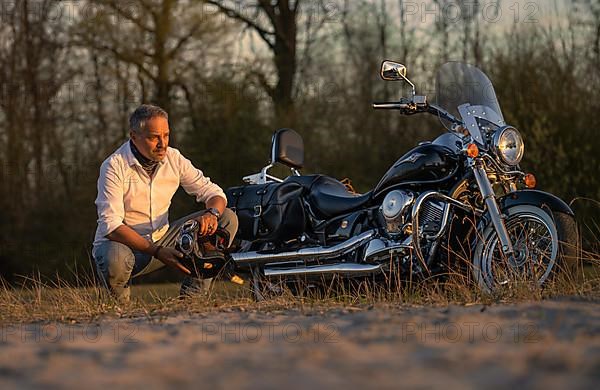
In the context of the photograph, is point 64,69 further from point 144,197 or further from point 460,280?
point 460,280

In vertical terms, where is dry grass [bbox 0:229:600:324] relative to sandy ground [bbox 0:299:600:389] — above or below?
below

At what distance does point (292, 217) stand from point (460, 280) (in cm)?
149

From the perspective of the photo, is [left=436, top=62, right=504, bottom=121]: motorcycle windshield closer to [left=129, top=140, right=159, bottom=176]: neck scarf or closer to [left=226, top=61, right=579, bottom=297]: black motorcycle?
[left=226, top=61, right=579, bottom=297]: black motorcycle

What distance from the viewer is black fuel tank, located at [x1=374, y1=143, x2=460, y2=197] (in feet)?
21.5

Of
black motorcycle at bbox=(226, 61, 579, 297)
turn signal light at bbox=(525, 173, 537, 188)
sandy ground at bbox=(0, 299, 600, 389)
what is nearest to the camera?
sandy ground at bbox=(0, 299, 600, 389)

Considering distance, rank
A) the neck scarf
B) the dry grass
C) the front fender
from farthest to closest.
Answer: the neck scarf
the front fender
the dry grass

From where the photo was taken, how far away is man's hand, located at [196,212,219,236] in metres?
6.60

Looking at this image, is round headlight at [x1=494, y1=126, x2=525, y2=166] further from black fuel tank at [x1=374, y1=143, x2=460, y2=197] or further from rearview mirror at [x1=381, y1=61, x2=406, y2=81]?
rearview mirror at [x1=381, y1=61, x2=406, y2=81]

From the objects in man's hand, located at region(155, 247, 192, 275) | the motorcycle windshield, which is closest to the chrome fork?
the motorcycle windshield

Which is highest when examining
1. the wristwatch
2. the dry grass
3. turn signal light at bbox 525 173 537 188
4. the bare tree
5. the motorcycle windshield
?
the bare tree

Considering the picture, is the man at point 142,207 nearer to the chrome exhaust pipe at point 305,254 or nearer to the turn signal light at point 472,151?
the chrome exhaust pipe at point 305,254

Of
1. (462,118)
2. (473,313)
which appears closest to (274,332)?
(473,313)

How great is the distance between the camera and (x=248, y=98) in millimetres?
17000

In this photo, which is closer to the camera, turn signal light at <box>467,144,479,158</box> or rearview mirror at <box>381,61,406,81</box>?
turn signal light at <box>467,144,479,158</box>
